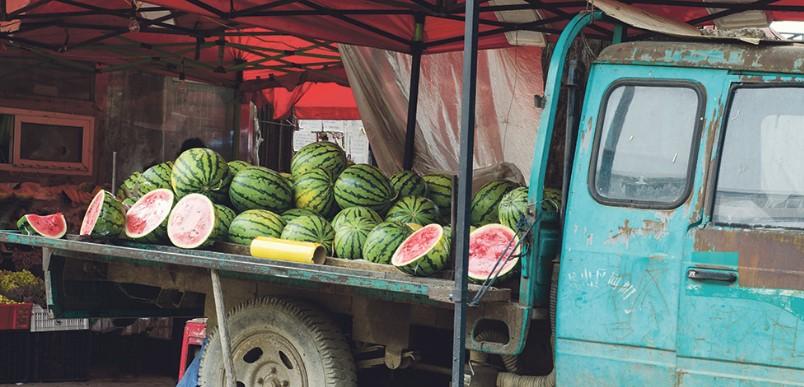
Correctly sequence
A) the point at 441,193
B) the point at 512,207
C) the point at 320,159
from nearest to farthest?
the point at 512,207, the point at 441,193, the point at 320,159

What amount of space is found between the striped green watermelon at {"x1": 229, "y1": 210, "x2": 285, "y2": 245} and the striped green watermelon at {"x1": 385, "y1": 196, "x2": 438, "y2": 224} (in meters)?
0.64

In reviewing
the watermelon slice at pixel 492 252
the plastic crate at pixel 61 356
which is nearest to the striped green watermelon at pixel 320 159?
the watermelon slice at pixel 492 252

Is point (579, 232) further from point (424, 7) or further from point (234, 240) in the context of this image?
point (424, 7)

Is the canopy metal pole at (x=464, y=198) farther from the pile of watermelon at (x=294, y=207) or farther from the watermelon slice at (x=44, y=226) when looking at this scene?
the watermelon slice at (x=44, y=226)

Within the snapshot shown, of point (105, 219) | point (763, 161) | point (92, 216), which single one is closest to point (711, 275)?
point (763, 161)

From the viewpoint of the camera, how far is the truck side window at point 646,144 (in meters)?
4.33

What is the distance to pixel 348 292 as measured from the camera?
5016 mm

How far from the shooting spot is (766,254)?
4066 millimetres

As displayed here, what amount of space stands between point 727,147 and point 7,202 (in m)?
8.30

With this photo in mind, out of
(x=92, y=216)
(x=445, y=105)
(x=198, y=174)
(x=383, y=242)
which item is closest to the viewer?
(x=383, y=242)

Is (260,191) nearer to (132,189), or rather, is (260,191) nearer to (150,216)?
(150,216)

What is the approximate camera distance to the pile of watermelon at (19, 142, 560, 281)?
5.45 meters

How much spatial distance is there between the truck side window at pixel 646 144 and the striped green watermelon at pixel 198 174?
2.59 meters

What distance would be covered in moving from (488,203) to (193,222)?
1688 millimetres
